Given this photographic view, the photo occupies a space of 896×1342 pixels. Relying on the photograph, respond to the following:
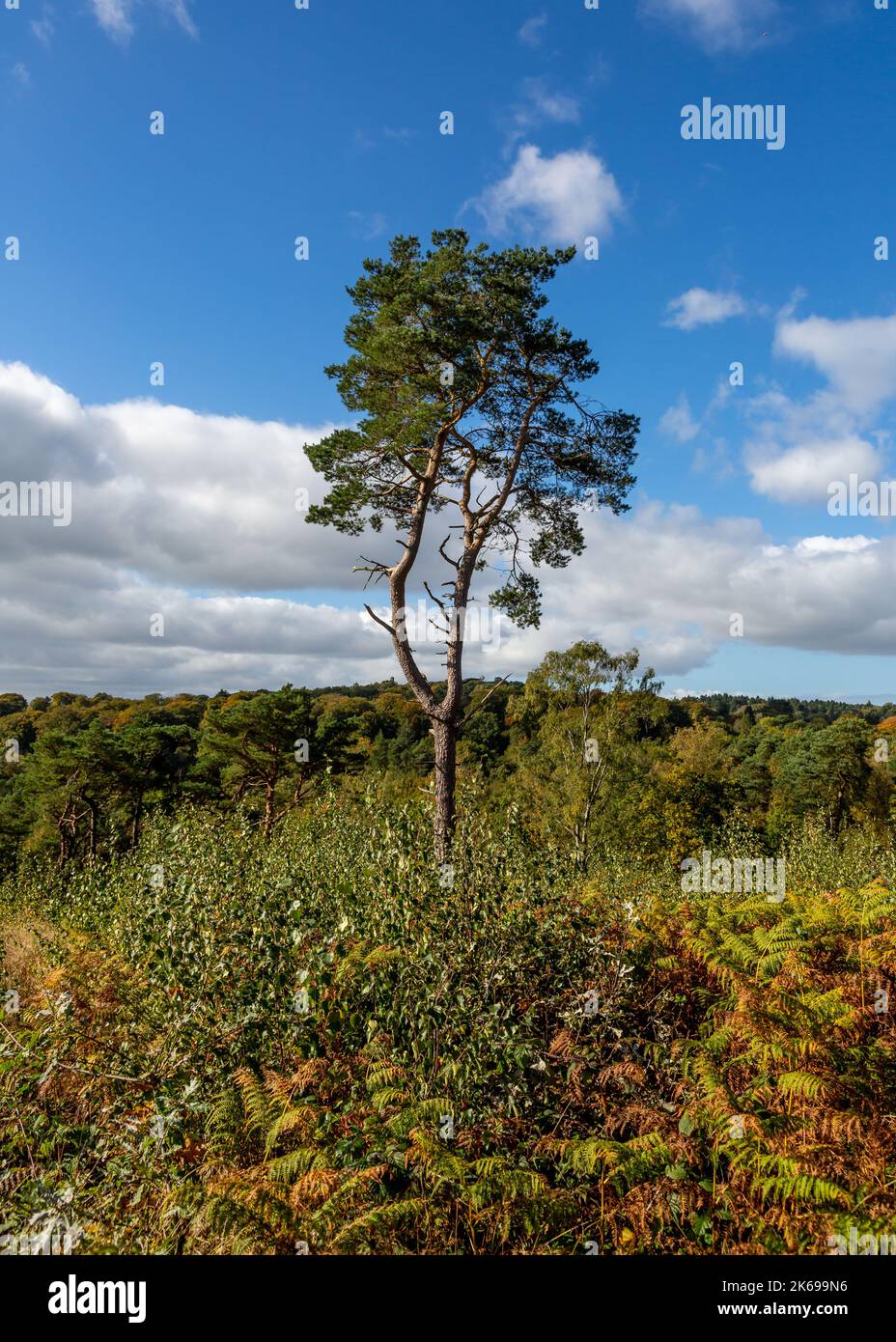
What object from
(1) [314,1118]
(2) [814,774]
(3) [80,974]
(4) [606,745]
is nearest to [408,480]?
(3) [80,974]

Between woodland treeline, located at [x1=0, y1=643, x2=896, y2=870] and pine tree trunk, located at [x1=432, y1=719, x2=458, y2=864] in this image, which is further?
woodland treeline, located at [x1=0, y1=643, x2=896, y2=870]

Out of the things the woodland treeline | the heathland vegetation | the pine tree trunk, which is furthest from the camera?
the woodland treeline

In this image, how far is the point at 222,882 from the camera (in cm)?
675

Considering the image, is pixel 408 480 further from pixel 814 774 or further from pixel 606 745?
pixel 814 774

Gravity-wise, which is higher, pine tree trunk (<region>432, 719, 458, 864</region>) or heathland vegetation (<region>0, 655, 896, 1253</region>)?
pine tree trunk (<region>432, 719, 458, 864</region>)

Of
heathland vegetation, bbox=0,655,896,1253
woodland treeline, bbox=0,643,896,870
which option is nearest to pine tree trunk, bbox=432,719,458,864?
heathland vegetation, bbox=0,655,896,1253

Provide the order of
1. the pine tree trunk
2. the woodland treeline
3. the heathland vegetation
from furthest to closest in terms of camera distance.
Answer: the woodland treeline, the pine tree trunk, the heathland vegetation

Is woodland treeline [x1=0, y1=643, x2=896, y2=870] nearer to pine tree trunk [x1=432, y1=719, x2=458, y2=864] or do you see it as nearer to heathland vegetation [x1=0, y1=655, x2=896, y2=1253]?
pine tree trunk [x1=432, y1=719, x2=458, y2=864]

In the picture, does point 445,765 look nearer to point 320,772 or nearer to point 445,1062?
point 445,1062

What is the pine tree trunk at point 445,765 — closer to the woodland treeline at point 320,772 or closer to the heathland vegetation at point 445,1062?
the heathland vegetation at point 445,1062

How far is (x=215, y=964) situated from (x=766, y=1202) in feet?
14.0

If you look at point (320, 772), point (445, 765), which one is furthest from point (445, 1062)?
point (320, 772)

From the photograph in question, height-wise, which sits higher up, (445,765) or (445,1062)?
(445,765)

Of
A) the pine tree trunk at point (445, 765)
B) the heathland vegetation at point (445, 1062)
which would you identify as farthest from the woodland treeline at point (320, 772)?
the heathland vegetation at point (445, 1062)
